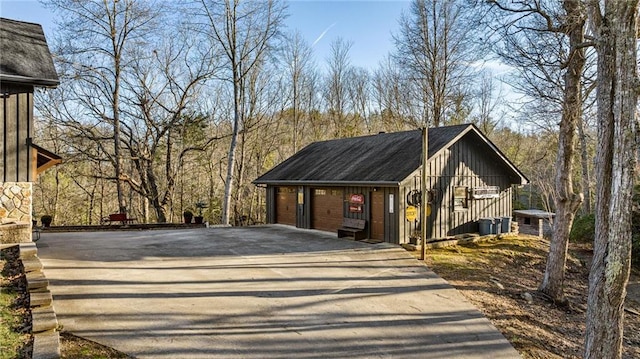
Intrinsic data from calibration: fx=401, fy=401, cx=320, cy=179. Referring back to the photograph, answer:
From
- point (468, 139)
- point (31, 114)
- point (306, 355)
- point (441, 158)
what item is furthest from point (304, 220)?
point (306, 355)

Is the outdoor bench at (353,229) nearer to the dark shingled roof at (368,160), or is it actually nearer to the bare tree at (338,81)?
the dark shingled roof at (368,160)

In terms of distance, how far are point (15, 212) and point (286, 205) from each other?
10.6m

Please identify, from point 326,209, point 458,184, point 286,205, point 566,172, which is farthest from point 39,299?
point 458,184

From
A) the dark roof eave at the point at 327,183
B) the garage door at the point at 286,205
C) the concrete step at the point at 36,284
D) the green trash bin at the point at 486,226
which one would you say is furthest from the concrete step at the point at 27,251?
the green trash bin at the point at 486,226

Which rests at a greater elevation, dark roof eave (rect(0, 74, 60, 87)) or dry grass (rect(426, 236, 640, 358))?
dark roof eave (rect(0, 74, 60, 87))

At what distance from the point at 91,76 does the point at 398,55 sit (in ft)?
51.9

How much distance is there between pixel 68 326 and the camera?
18.0ft

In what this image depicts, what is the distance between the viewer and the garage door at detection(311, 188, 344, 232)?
15.1 meters

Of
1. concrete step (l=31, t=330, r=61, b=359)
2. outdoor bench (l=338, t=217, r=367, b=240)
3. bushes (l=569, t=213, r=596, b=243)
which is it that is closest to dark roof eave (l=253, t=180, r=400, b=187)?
outdoor bench (l=338, t=217, r=367, b=240)

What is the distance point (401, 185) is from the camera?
487 inches

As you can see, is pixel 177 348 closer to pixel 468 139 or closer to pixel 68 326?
pixel 68 326

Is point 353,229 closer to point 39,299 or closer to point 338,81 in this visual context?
point 39,299

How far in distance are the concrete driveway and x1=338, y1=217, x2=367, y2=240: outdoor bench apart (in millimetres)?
2135

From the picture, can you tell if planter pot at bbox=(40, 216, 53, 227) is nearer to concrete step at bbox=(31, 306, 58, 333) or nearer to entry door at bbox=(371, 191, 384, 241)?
concrete step at bbox=(31, 306, 58, 333)
